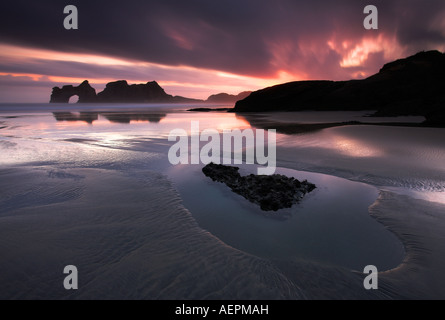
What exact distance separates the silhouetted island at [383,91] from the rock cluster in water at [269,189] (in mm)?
26977

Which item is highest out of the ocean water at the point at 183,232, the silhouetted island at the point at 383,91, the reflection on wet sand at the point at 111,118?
the silhouetted island at the point at 383,91

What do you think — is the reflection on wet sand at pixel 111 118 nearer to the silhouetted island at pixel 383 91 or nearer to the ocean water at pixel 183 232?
the ocean water at pixel 183 232

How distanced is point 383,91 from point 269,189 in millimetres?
46584

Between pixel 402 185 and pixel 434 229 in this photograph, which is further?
pixel 402 185

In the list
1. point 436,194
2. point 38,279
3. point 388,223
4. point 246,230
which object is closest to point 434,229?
point 388,223

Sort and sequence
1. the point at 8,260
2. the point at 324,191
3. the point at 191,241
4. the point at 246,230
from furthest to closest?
the point at 324,191 → the point at 246,230 → the point at 191,241 → the point at 8,260

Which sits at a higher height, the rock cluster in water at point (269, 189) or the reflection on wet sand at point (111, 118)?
the reflection on wet sand at point (111, 118)

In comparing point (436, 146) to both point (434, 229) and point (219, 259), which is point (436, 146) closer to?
point (434, 229)

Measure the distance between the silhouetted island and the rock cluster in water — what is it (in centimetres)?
2698

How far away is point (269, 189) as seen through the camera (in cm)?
494

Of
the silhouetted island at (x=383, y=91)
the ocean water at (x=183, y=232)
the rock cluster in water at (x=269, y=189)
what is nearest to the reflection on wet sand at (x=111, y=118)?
the ocean water at (x=183, y=232)

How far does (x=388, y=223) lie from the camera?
3.87 m

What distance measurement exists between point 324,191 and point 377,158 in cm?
420

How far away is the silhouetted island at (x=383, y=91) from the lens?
114ft
